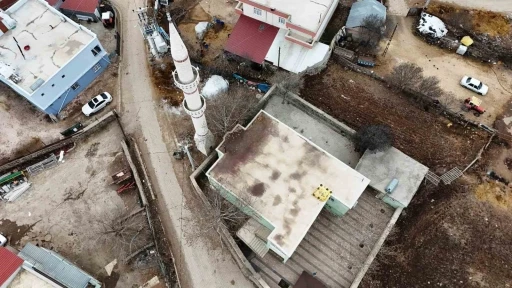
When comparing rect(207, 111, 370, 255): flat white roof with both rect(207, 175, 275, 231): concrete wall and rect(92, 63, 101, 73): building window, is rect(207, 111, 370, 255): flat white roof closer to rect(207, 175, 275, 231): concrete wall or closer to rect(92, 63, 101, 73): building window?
rect(207, 175, 275, 231): concrete wall

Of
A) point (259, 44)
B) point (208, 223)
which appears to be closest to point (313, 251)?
point (208, 223)

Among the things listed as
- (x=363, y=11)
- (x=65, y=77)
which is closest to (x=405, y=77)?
(x=363, y=11)

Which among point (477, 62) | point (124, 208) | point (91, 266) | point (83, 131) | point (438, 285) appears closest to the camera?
point (438, 285)

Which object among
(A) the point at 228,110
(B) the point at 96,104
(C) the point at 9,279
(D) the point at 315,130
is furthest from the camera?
(B) the point at 96,104

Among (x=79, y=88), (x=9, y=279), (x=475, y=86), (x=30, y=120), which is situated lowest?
(x=9, y=279)

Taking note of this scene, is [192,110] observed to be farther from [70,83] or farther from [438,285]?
[438,285]

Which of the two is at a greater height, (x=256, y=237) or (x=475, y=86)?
(x=475, y=86)

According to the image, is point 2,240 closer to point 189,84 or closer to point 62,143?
point 62,143
